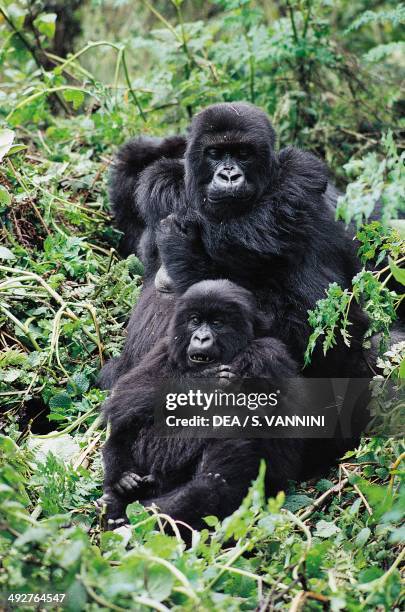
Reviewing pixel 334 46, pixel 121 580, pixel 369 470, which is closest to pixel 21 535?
pixel 121 580

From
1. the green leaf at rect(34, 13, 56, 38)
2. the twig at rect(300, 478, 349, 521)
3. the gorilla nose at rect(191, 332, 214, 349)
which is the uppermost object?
the green leaf at rect(34, 13, 56, 38)

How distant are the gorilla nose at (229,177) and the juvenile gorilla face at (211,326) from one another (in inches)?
18.6

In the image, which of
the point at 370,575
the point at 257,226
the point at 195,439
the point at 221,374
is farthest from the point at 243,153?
the point at 370,575

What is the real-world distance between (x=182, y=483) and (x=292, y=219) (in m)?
1.21

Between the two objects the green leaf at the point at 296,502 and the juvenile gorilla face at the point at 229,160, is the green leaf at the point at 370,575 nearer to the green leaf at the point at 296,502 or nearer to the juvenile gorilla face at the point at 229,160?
the green leaf at the point at 296,502

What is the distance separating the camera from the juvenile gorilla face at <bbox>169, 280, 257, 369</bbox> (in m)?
3.38

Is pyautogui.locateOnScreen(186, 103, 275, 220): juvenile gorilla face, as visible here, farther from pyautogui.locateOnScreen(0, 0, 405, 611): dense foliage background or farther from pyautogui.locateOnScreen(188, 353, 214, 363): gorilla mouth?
pyautogui.locateOnScreen(188, 353, 214, 363): gorilla mouth

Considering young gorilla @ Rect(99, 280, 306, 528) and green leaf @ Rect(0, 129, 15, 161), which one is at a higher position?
green leaf @ Rect(0, 129, 15, 161)

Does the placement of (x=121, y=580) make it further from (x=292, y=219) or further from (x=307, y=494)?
(x=292, y=219)

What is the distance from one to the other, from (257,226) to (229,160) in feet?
1.06

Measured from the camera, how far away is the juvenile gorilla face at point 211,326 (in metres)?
3.38

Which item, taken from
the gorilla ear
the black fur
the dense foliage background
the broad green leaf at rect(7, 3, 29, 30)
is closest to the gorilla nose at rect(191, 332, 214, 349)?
the gorilla ear

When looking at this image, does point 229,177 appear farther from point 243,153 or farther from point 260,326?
point 260,326

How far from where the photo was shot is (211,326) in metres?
3.41
